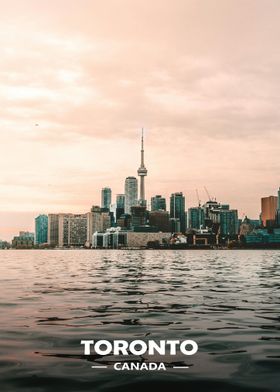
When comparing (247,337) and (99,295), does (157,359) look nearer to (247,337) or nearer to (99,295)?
(247,337)

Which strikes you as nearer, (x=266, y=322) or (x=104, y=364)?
(x=104, y=364)

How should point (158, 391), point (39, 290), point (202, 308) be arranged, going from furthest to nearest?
point (39, 290), point (202, 308), point (158, 391)

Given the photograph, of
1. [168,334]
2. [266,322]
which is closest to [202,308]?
[266,322]

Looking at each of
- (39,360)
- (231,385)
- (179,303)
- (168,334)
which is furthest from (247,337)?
(179,303)

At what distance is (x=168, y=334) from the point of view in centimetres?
2153

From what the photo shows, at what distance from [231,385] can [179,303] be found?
62.8 ft

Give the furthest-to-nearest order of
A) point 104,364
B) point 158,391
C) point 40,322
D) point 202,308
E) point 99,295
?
1. point 99,295
2. point 202,308
3. point 40,322
4. point 104,364
5. point 158,391

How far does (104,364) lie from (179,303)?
1749 cm

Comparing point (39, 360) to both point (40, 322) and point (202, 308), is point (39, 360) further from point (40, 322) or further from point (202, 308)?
point (202, 308)

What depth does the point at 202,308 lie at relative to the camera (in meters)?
30.5

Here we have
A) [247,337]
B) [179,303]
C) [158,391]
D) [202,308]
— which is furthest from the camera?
[179,303]

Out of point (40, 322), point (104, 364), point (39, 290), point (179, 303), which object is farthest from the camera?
point (39, 290)

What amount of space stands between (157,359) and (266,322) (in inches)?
395

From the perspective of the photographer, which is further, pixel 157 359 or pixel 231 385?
pixel 157 359
